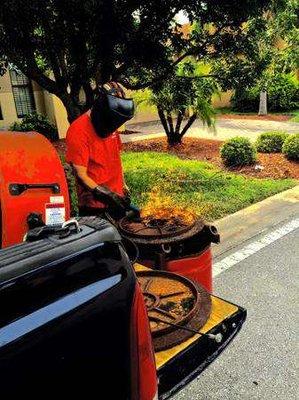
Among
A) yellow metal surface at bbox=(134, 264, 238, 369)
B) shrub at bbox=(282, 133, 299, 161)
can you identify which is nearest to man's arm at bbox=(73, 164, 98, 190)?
yellow metal surface at bbox=(134, 264, 238, 369)

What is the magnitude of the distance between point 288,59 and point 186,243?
799 centimetres

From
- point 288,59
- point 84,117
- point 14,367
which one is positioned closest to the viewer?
point 14,367

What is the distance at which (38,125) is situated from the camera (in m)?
14.9

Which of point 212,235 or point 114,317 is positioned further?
point 212,235

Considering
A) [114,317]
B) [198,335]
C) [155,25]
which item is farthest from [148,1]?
[114,317]

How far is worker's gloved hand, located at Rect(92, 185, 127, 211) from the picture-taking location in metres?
3.38

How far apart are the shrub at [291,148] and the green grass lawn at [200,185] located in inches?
57.9

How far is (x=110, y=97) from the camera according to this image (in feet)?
11.2

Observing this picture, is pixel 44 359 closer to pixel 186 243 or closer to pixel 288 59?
pixel 186 243

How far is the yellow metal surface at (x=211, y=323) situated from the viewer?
2156 millimetres

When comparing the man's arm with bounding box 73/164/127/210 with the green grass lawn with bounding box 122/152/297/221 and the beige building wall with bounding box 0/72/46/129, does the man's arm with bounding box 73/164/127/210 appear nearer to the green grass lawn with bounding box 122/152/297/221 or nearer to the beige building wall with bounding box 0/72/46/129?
the green grass lawn with bounding box 122/152/297/221

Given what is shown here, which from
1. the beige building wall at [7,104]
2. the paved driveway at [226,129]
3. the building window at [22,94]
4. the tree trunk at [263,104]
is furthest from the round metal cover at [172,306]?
the tree trunk at [263,104]

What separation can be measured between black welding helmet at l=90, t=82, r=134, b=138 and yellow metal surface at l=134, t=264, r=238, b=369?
165 centimetres

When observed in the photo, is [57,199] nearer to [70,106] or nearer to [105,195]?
[105,195]
